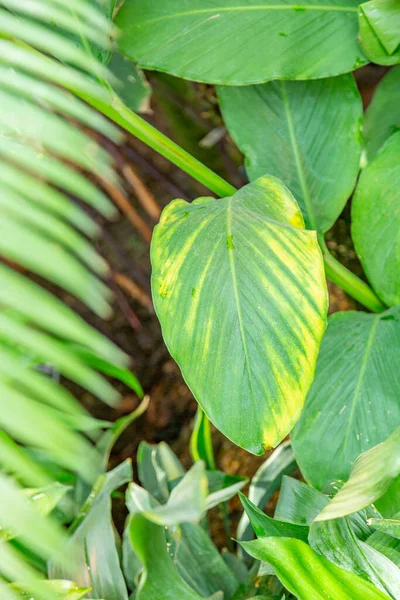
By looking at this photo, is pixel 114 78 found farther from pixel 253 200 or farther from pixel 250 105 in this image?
pixel 253 200

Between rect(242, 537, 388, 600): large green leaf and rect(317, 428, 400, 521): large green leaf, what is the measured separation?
0.16 feet

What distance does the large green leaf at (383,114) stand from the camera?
837mm

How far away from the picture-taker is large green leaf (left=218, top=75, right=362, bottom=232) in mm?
772

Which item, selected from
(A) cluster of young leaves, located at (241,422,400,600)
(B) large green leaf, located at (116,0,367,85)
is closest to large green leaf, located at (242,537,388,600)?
(A) cluster of young leaves, located at (241,422,400,600)

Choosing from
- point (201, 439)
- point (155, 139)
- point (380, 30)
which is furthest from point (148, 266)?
point (380, 30)

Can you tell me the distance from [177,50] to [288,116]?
0.19 m

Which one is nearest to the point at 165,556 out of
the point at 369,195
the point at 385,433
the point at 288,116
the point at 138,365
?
the point at 385,433

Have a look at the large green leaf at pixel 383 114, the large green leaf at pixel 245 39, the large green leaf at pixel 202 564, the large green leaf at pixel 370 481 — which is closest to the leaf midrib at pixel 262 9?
the large green leaf at pixel 245 39

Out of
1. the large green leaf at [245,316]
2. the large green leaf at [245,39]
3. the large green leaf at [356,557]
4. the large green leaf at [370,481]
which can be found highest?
the large green leaf at [245,39]

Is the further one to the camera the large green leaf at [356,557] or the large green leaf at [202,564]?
the large green leaf at [202,564]

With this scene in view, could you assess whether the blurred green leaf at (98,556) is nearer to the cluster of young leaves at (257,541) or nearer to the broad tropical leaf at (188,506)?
the cluster of young leaves at (257,541)

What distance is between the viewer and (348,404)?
2.27 feet

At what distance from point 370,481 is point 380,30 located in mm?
517

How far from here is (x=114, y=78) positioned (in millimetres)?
854
